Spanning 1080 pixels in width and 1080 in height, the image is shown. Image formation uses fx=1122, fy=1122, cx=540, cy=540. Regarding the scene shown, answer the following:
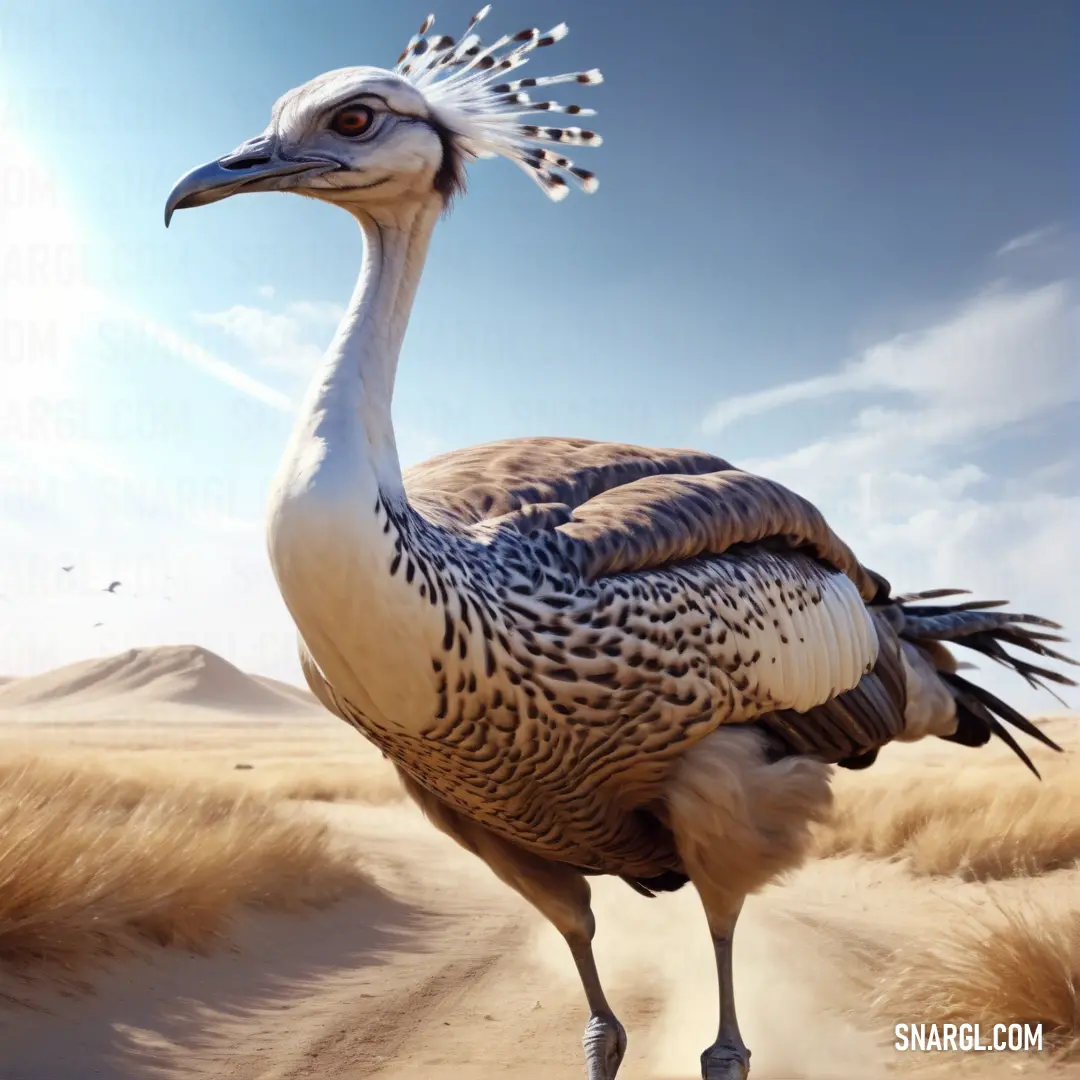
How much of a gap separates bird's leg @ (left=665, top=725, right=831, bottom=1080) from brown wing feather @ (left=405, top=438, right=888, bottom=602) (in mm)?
651

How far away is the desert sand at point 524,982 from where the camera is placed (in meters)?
4.81

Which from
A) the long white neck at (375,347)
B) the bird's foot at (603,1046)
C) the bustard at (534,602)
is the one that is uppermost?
the long white neck at (375,347)

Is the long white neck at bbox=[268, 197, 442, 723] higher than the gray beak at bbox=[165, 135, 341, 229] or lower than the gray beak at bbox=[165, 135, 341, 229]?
lower

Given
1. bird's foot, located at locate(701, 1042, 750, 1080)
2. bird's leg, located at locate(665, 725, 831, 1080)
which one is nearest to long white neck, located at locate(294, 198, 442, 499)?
bird's leg, located at locate(665, 725, 831, 1080)

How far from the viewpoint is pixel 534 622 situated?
3045mm

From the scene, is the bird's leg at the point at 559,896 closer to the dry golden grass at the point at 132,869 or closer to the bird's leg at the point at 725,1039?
the bird's leg at the point at 725,1039

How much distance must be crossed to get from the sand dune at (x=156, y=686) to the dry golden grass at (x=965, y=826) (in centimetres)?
5482

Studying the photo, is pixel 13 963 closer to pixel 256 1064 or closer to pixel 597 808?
pixel 256 1064

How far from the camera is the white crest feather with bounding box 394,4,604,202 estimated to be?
3.43 meters

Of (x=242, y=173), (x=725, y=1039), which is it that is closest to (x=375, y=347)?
(x=242, y=173)

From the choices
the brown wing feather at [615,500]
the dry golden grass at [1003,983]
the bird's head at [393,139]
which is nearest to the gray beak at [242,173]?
the bird's head at [393,139]

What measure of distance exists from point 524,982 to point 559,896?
8.74ft

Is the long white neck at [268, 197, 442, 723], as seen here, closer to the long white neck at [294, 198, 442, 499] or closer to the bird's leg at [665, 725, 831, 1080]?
the long white neck at [294, 198, 442, 499]

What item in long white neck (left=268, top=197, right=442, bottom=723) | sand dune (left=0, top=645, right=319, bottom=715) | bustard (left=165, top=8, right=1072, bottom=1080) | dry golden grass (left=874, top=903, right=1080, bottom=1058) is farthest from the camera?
sand dune (left=0, top=645, right=319, bottom=715)
